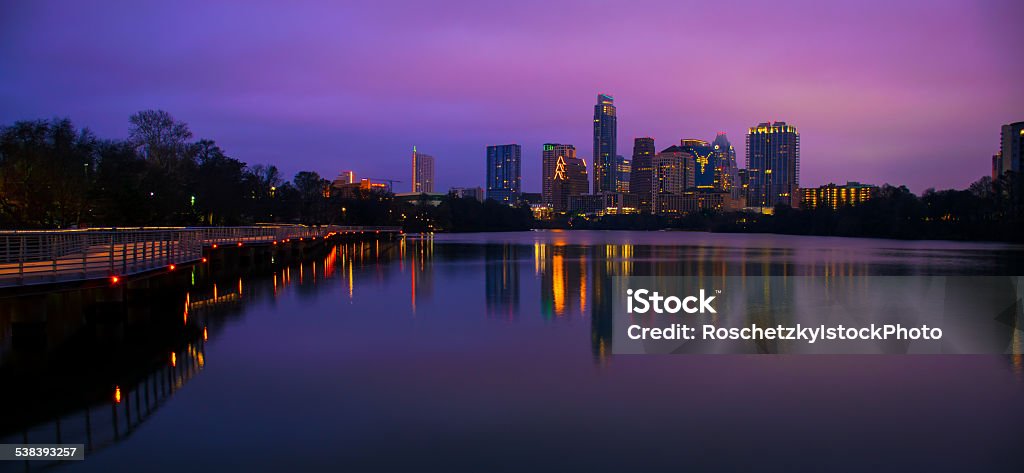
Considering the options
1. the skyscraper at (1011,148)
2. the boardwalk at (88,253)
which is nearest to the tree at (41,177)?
the boardwalk at (88,253)

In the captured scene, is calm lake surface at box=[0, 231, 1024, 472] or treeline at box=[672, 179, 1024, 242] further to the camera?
A: treeline at box=[672, 179, 1024, 242]

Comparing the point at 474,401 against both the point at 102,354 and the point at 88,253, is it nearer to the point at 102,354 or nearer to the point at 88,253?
the point at 102,354

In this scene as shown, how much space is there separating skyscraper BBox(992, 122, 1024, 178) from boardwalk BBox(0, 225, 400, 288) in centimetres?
16313

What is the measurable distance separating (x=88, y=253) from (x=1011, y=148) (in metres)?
186

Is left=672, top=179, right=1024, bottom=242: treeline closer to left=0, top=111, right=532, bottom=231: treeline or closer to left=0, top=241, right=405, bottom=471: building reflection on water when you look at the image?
left=0, top=111, right=532, bottom=231: treeline

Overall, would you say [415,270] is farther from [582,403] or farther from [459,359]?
[582,403]

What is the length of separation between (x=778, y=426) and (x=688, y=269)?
2916 centimetres

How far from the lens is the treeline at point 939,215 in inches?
3701

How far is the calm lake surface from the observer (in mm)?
9320

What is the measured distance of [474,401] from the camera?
11867mm

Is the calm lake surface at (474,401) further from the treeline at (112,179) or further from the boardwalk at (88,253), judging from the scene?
the treeline at (112,179)

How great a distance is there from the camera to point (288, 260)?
46.8 m

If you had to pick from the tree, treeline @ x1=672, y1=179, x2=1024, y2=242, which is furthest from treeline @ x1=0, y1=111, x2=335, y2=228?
treeline @ x1=672, y1=179, x2=1024, y2=242

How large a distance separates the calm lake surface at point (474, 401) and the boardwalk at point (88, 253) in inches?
55.0
